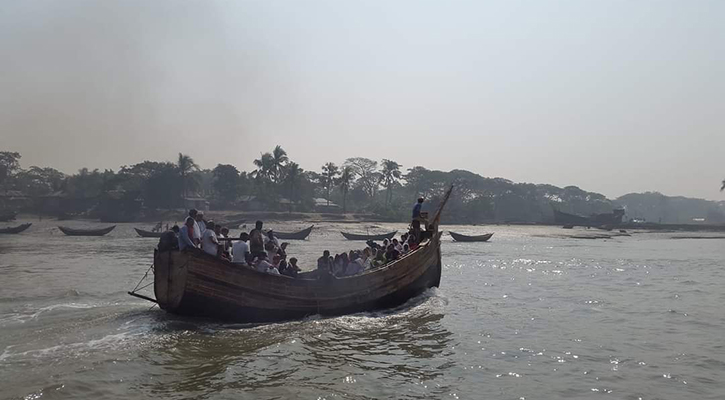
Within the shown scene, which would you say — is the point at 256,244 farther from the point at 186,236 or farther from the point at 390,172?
the point at 390,172

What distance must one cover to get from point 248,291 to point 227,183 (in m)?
A: 69.7

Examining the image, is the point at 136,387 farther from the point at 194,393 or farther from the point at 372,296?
the point at 372,296

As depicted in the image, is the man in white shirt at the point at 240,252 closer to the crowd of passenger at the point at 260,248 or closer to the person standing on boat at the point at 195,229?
the crowd of passenger at the point at 260,248

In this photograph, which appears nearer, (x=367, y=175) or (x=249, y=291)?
(x=249, y=291)

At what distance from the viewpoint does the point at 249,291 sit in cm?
1199

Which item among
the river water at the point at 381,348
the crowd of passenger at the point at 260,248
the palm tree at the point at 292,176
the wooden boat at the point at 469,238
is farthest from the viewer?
the palm tree at the point at 292,176

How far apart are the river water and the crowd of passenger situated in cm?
148

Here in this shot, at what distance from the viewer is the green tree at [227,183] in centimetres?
7912

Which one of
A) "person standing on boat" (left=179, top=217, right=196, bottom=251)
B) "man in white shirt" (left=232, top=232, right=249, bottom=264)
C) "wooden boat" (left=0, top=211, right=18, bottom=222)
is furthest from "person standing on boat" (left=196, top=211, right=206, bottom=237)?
"wooden boat" (left=0, top=211, right=18, bottom=222)

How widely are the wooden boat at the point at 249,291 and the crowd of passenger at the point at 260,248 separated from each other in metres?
0.27

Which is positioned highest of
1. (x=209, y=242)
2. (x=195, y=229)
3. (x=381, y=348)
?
(x=195, y=229)

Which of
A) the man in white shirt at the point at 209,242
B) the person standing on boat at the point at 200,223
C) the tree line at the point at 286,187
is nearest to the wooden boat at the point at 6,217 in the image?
the tree line at the point at 286,187

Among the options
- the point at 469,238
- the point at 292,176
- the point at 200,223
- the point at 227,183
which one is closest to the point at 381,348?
the point at 200,223

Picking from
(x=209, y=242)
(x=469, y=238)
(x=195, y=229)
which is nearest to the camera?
(x=195, y=229)
